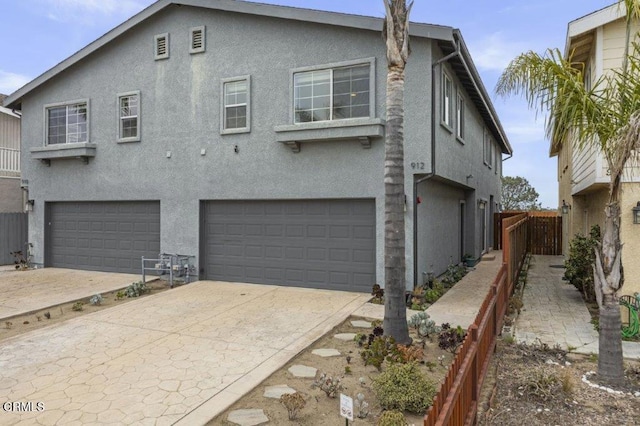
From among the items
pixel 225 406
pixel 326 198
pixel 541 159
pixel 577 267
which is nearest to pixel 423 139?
pixel 326 198

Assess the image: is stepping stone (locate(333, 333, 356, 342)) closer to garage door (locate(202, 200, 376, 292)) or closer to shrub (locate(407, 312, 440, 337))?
shrub (locate(407, 312, 440, 337))

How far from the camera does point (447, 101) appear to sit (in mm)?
11133

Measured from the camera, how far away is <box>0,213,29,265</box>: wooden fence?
602 inches

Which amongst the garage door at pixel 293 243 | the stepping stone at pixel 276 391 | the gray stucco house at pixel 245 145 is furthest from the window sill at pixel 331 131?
the stepping stone at pixel 276 391

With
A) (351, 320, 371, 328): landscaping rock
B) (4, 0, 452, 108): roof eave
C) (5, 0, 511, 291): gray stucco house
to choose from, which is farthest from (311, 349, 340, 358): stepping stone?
(4, 0, 452, 108): roof eave

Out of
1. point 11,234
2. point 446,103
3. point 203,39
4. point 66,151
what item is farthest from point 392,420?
point 11,234

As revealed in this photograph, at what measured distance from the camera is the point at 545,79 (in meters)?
5.48

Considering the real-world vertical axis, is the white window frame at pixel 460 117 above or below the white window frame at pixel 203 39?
below

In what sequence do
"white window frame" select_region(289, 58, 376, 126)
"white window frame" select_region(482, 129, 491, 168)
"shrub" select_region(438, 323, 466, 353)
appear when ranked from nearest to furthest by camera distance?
"shrub" select_region(438, 323, 466, 353), "white window frame" select_region(289, 58, 376, 126), "white window frame" select_region(482, 129, 491, 168)

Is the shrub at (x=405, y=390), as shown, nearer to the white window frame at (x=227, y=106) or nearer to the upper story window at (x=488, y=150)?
the white window frame at (x=227, y=106)

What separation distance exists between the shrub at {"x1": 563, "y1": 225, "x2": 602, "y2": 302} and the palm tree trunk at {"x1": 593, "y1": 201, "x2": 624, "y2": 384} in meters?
4.31

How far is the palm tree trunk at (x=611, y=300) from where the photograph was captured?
515cm

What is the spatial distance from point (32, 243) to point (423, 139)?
13575mm

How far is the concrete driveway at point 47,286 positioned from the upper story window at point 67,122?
4326 millimetres
